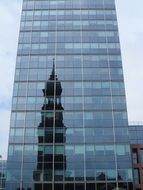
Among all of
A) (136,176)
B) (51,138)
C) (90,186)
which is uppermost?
(51,138)

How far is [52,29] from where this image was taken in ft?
267

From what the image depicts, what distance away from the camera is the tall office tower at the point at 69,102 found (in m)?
61.8

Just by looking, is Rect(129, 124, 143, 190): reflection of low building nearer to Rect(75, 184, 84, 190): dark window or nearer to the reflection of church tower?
Rect(75, 184, 84, 190): dark window

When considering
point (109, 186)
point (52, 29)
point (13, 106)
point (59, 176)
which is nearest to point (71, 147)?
point (59, 176)

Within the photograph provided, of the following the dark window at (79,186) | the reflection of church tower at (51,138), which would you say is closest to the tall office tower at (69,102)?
the reflection of church tower at (51,138)

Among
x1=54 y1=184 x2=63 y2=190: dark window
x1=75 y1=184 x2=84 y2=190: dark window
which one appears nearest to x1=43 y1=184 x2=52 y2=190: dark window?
x1=54 y1=184 x2=63 y2=190: dark window

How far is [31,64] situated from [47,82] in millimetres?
6705

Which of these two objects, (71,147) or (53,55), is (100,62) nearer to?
(53,55)

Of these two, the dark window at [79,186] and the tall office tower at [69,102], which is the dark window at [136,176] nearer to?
the tall office tower at [69,102]

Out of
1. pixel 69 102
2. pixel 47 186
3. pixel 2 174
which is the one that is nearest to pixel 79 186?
pixel 47 186

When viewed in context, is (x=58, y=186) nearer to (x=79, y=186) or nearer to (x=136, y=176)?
(x=79, y=186)

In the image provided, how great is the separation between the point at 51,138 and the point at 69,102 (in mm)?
9559

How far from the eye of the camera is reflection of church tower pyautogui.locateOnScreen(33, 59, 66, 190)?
2431 inches

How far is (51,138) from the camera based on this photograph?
215ft
